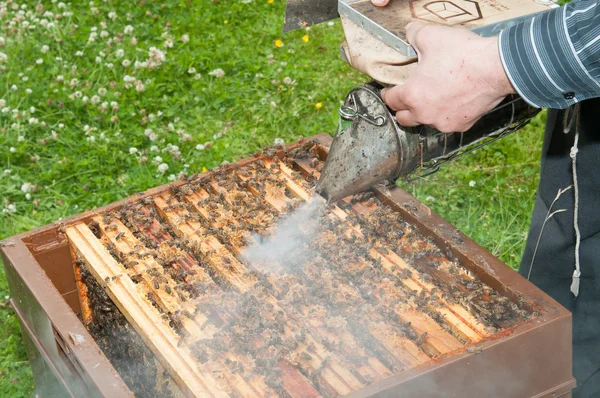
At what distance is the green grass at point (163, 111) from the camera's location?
191 inches

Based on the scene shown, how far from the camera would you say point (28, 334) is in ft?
9.87

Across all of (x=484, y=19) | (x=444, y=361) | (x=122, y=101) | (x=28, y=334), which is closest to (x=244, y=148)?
(x=122, y=101)

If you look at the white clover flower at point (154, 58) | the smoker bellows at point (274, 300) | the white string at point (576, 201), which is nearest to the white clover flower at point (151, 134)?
the white clover flower at point (154, 58)

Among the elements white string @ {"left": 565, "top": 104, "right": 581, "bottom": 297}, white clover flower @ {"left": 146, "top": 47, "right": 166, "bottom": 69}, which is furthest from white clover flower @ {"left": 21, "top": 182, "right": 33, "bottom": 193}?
white string @ {"left": 565, "top": 104, "right": 581, "bottom": 297}

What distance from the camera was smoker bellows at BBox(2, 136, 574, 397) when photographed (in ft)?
7.78

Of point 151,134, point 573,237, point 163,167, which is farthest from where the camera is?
point 151,134

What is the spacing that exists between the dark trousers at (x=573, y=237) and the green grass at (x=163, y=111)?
97 centimetres

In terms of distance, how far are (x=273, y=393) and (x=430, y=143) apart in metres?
1.01

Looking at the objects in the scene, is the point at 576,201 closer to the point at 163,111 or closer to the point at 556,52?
the point at 556,52

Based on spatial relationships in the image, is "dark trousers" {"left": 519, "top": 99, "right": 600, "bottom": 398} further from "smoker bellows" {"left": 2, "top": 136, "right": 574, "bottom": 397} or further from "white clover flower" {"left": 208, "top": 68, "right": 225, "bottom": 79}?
"white clover flower" {"left": 208, "top": 68, "right": 225, "bottom": 79}

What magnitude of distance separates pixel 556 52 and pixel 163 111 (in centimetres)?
382

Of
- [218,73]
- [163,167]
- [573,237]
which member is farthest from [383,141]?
[218,73]

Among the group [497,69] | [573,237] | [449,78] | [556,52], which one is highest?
[449,78]

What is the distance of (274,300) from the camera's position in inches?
104
